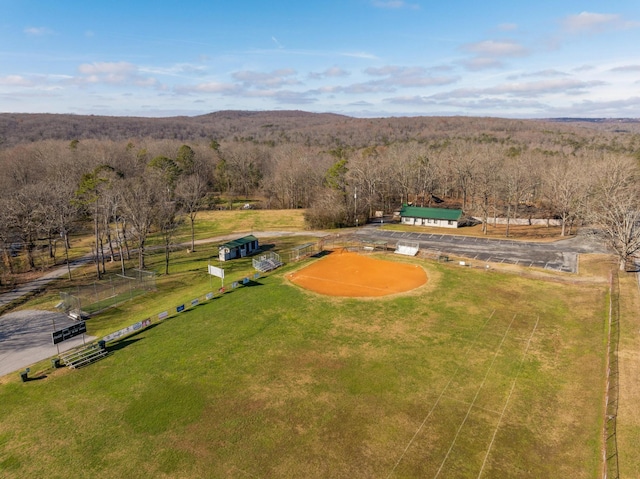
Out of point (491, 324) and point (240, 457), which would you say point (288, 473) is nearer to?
point (240, 457)

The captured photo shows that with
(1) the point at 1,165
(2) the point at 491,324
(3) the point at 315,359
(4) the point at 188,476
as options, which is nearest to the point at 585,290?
(2) the point at 491,324

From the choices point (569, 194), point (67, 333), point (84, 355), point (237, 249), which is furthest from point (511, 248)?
point (67, 333)

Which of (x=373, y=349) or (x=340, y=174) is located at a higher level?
(x=340, y=174)

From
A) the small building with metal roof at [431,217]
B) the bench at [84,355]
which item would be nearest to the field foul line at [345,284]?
the bench at [84,355]

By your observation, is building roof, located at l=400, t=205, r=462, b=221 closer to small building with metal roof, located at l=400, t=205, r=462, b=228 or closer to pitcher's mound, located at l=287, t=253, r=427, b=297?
small building with metal roof, located at l=400, t=205, r=462, b=228

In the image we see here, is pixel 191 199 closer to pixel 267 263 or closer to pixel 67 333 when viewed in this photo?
pixel 267 263

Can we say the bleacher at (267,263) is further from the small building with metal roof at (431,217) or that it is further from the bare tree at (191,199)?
the small building with metal roof at (431,217)

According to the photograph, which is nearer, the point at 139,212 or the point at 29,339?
the point at 29,339
